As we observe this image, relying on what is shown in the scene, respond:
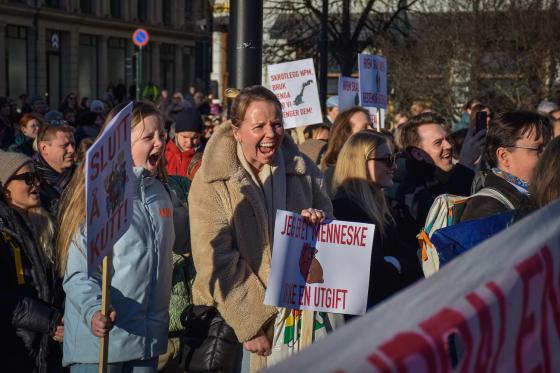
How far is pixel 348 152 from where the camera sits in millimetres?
5617

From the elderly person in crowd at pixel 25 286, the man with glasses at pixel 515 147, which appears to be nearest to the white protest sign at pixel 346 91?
the man with glasses at pixel 515 147

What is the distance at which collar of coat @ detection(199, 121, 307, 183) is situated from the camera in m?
4.41

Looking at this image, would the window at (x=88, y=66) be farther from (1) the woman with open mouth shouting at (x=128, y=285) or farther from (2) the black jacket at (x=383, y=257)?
(1) the woman with open mouth shouting at (x=128, y=285)

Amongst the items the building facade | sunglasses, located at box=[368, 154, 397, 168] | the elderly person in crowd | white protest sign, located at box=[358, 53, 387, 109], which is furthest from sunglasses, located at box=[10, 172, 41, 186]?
the building facade

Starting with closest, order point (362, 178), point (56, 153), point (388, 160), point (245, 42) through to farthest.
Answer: point (362, 178) → point (388, 160) → point (245, 42) → point (56, 153)

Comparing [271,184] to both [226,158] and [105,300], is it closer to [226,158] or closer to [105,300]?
[226,158]

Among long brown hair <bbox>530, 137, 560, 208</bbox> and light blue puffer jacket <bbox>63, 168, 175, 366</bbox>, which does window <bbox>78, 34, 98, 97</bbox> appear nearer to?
light blue puffer jacket <bbox>63, 168, 175, 366</bbox>

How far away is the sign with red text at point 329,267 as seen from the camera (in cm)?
422

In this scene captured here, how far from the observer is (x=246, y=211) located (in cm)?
441

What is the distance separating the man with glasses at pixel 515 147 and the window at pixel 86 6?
46712 mm

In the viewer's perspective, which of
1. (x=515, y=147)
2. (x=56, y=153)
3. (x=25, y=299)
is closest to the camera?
(x=25, y=299)

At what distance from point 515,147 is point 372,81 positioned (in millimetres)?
6092

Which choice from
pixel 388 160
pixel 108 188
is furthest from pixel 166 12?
pixel 108 188

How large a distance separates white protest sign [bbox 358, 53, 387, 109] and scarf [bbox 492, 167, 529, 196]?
5.93 meters
